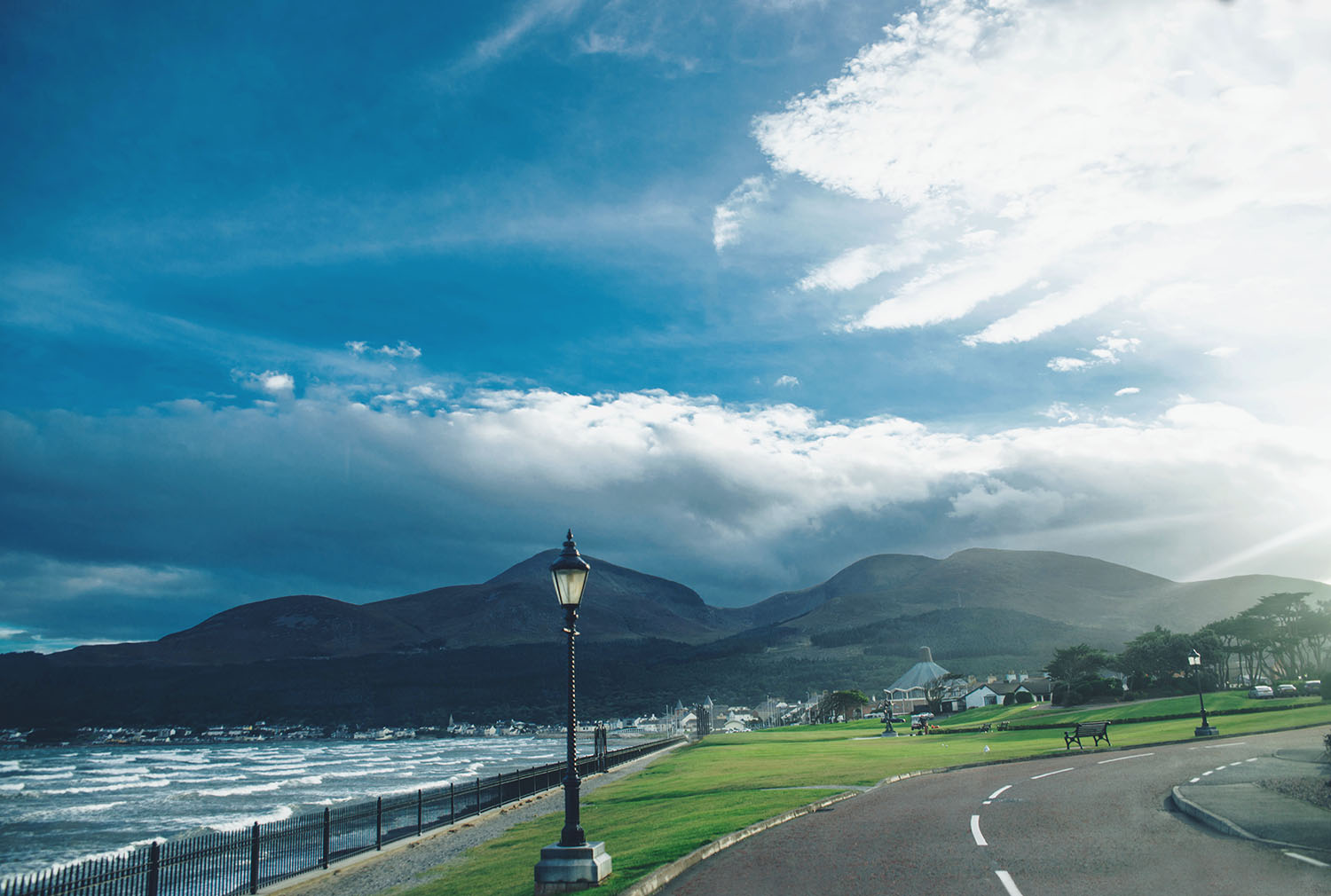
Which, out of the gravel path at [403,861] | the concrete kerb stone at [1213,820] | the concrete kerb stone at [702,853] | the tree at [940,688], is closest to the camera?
the concrete kerb stone at [702,853]

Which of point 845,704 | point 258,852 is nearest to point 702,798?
point 258,852

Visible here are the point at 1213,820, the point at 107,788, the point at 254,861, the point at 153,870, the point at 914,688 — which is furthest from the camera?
the point at 914,688

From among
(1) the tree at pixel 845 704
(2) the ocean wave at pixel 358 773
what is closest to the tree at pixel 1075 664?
(1) the tree at pixel 845 704

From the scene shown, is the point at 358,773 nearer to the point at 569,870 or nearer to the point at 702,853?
the point at 702,853

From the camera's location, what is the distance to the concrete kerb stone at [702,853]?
1053cm

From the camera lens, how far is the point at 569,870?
37.5 ft

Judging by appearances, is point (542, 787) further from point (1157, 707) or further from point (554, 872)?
point (1157, 707)

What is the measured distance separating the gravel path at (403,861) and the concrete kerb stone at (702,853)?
5.08 metres

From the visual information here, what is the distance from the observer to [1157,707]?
190ft

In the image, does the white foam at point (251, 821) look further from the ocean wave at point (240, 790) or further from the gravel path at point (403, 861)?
the ocean wave at point (240, 790)

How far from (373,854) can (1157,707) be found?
55.6 meters

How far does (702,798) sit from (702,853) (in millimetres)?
12179

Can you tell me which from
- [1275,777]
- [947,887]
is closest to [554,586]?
[947,887]

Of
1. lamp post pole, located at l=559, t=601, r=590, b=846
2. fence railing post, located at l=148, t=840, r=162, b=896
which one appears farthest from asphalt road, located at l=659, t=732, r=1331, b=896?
fence railing post, located at l=148, t=840, r=162, b=896
